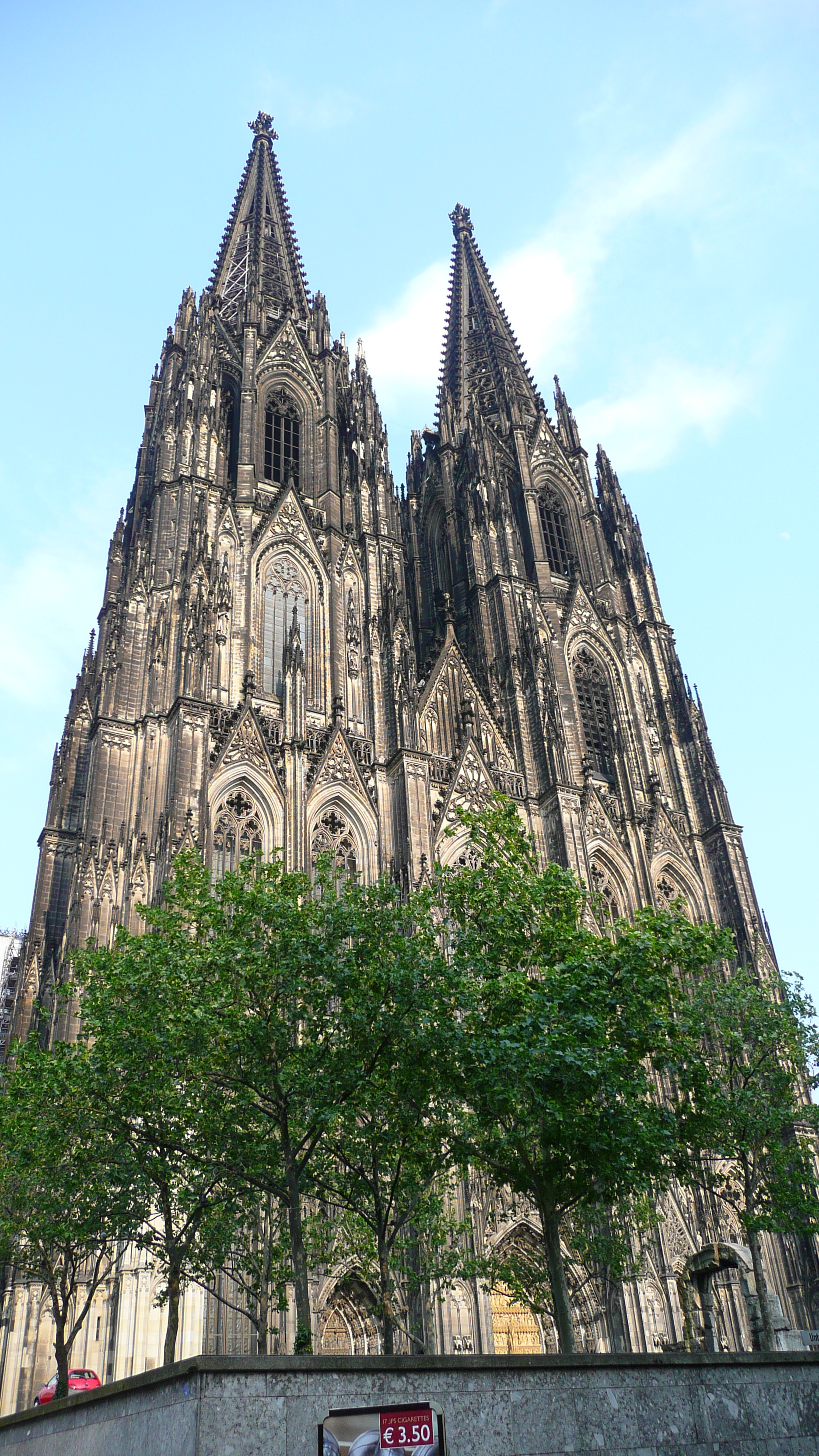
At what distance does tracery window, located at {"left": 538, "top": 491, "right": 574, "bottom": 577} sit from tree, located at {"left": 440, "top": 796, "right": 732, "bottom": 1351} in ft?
81.9

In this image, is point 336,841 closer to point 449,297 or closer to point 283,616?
point 283,616

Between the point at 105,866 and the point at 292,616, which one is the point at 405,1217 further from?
the point at 292,616

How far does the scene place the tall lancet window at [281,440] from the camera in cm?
3925

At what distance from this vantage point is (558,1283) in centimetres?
1625

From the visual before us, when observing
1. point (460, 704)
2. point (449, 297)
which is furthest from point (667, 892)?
point (449, 297)

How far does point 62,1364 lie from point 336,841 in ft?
51.5

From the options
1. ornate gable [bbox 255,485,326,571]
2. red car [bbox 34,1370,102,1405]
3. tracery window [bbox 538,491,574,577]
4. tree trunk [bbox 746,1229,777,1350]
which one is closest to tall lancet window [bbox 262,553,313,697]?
A: ornate gable [bbox 255,485,326,571]

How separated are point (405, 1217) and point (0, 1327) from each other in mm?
9612

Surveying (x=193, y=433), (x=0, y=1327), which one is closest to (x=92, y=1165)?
(x=0, y=1327)

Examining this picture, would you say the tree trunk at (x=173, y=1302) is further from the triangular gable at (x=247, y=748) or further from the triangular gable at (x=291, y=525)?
the triangular gable at (x=291, y=525)

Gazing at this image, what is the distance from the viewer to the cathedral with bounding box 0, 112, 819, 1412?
88.2ft

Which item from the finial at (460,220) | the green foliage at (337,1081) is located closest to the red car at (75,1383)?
the green foliage at (337,1081)

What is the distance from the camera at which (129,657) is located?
3125 cm

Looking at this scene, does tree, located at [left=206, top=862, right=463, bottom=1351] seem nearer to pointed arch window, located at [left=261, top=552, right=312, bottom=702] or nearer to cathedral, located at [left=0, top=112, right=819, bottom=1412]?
cathedral, located at [left=0, top=112, right=819, bottom=1412]
